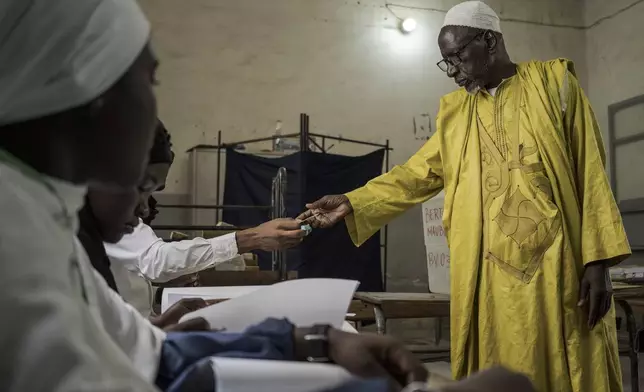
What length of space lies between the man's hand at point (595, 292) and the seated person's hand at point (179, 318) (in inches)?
46.8

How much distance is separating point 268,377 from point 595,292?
1573mm

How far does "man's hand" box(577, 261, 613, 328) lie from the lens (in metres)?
1.91

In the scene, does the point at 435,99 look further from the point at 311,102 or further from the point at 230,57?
the point at 230,57

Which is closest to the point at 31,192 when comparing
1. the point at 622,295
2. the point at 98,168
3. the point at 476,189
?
the point at 98,168

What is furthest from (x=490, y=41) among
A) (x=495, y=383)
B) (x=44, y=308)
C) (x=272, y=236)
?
(x=44, y=308)

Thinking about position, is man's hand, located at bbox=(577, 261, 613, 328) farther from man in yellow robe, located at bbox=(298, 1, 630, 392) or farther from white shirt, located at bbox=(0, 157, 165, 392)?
white shirt, located at bbox=(0, 157, 165, 392)

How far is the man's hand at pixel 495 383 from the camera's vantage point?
633mm

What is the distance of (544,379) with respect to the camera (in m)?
1.97

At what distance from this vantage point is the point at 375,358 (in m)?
0.82

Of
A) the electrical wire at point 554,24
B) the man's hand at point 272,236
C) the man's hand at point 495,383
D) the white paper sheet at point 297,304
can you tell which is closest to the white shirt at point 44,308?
the man's hand at point 495,383

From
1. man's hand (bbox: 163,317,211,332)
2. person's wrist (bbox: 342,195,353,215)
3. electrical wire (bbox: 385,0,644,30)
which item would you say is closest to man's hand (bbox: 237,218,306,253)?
person's wrist (bbox: 342,195,353,215)

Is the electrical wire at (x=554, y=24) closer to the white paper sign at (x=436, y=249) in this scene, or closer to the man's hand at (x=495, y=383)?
the white paper sign at (x=436, y=249)

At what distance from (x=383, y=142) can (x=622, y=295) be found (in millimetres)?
3193

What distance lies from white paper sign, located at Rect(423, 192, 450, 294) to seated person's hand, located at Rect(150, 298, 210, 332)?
123 inches
